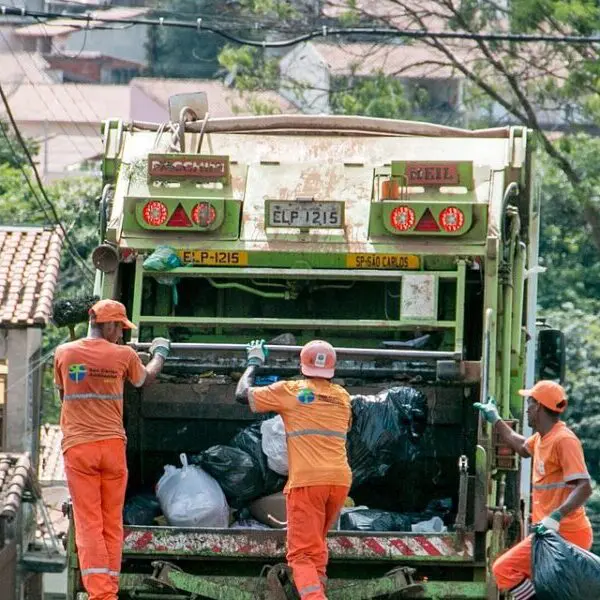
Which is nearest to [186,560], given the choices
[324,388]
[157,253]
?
[324,388]

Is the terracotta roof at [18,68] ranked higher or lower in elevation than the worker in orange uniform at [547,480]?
higher

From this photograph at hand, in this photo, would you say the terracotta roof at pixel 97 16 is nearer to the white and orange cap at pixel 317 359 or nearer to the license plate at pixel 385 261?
the license plate at pixel 385 261

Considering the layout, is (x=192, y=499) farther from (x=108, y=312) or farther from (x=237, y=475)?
(x=108, y=312)

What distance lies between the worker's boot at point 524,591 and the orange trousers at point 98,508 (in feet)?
5.68

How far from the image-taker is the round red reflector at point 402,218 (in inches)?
343

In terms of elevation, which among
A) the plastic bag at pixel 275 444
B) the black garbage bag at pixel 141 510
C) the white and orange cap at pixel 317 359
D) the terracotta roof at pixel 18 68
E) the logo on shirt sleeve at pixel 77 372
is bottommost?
the black garbage bag at pixel 141 510

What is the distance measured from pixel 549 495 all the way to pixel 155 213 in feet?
7.79

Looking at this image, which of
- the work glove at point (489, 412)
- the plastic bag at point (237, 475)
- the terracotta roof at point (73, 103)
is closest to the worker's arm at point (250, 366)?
the plastic bag at point (237, 475)

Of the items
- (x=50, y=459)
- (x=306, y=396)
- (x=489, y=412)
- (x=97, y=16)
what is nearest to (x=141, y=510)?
(x=306, y=396)

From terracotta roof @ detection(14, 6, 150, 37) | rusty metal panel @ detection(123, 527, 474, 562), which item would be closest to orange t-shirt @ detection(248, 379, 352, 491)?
rusty metal panel @ detection(123, 527, 474, 562)

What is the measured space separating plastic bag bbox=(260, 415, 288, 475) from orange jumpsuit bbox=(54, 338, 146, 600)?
80cm

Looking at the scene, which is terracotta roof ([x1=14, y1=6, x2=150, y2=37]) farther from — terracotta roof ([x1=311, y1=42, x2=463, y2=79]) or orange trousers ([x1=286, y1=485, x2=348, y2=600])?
orange trousers ([x1=286, y1=485, x2=348, y2=600])

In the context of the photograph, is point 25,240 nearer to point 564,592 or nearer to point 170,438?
point 170,438

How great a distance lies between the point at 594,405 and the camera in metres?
21.5
